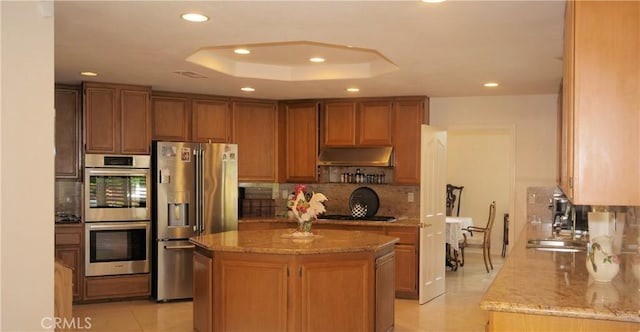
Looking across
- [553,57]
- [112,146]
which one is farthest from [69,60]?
[553,57]

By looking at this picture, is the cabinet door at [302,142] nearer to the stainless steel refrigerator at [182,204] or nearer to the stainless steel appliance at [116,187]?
the stainless steel refrigerator at [182,204]

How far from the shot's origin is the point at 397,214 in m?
7.13

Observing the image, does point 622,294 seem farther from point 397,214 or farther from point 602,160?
point 397,214

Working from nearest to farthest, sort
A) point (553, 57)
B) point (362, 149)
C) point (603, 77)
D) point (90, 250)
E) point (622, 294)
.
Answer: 1. point (603, 77)
2. point (622, 294)
3. point (553, 57)
4. point (90, 250)
5. point (362, 149)

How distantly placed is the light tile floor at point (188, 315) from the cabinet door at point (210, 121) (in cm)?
187

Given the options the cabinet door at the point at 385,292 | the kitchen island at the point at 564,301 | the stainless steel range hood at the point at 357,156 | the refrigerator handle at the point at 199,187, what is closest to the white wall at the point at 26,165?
the kitchen island at the point at 564,301

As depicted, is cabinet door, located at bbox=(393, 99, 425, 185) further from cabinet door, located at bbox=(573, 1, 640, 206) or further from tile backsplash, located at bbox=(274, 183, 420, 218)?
cabinet door, located at bbox=(573, 1, 640, 206)

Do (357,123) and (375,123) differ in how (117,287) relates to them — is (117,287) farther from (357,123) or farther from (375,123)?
(375,123)

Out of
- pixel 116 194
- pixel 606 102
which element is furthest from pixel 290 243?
pixel 606 102

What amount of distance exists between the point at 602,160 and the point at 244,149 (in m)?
5.08

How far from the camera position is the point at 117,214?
238 inches

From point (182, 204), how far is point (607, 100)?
4.72 m

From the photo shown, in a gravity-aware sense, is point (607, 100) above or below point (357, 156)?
above

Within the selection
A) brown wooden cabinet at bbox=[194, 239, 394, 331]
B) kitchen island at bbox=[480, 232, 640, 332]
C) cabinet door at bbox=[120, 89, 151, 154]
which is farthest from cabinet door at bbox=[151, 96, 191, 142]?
kitchen island at bbox=[480, 232, 640, 332]
